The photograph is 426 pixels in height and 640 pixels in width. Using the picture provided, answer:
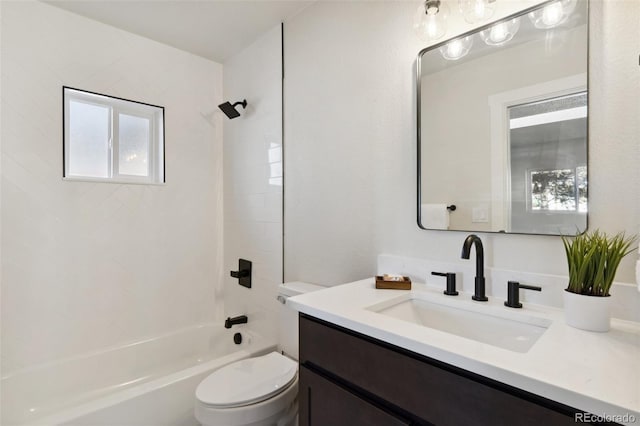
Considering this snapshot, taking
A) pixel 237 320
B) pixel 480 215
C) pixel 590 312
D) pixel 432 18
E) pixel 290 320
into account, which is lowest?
pixel 237 320

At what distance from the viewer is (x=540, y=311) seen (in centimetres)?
92

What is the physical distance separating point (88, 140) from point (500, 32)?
239 cm

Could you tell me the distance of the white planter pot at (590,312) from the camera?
75 cm

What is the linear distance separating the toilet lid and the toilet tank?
0.09 m

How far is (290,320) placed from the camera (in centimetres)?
167

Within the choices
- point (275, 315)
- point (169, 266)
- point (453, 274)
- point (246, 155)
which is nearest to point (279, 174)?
point (246, 155)

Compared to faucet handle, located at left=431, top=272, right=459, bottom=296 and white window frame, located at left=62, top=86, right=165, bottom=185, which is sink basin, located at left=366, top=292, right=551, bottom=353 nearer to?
faucet handle, located at left=431, top=272, right=459, bottom=296

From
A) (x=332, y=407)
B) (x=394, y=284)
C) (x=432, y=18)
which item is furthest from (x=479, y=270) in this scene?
(x=432, y=18)

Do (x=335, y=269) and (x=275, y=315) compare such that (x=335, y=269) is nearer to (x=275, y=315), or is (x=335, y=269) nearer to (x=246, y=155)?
(x=275, y=315)

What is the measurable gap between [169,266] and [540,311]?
226 centimetres

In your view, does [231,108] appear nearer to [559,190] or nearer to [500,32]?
[500,32]

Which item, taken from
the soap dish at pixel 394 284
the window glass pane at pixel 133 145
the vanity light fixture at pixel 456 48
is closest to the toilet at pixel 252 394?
the soap dish at pixel 394 284

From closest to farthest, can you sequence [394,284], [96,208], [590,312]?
[590,312], [394,284], [96,208]

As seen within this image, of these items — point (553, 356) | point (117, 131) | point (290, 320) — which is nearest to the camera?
point (553, 356)
